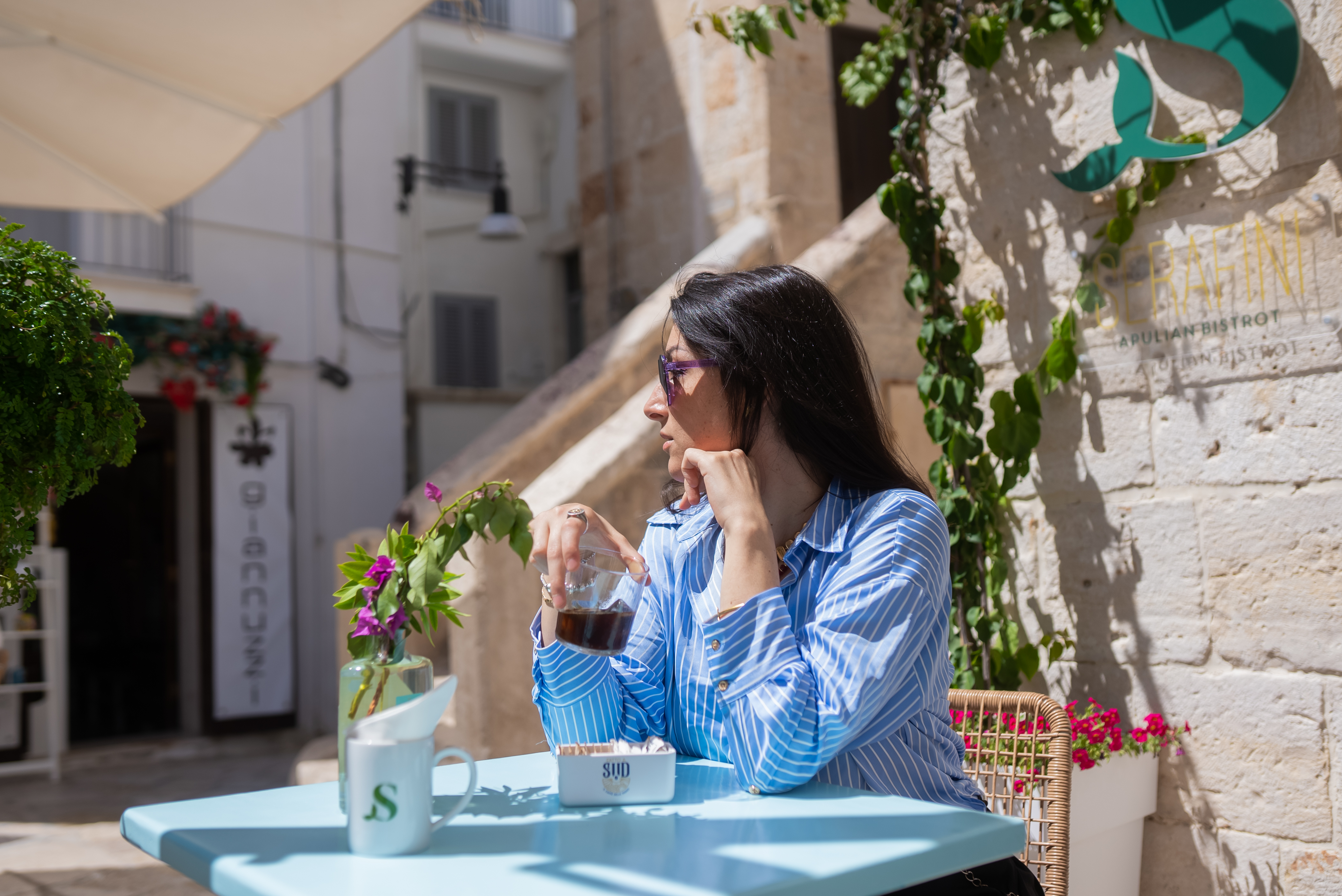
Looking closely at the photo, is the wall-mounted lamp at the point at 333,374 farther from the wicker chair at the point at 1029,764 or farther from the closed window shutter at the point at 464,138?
the wicker chair at the point at 1029,764

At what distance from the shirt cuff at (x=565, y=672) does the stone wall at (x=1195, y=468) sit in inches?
60.7

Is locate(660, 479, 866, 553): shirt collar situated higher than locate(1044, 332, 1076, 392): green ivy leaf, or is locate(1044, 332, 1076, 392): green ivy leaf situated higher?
locate(1044, 332, 1076, 392): green ivy leaf

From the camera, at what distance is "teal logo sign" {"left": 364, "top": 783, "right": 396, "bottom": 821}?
3.67ft

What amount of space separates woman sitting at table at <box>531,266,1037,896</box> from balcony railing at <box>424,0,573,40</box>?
38.5 feet

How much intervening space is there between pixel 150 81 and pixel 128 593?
6.05 m

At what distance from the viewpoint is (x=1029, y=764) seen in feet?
7.72

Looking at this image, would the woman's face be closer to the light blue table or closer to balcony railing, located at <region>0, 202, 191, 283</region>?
the light blue table

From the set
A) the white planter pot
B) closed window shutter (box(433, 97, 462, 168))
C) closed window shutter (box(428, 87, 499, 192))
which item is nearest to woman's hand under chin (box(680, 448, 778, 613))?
the white planter pot

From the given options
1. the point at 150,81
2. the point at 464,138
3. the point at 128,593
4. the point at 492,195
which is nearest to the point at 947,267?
the point at 150,81

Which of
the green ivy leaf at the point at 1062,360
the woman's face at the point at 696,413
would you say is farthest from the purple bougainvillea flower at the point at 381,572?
the green ivy leaf at the point at 1062,360

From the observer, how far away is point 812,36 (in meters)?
7.00

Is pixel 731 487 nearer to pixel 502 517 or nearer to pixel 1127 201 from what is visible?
pixel 502 517

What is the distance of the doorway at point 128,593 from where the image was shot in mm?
8000

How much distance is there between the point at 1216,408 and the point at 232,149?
3.55 m
